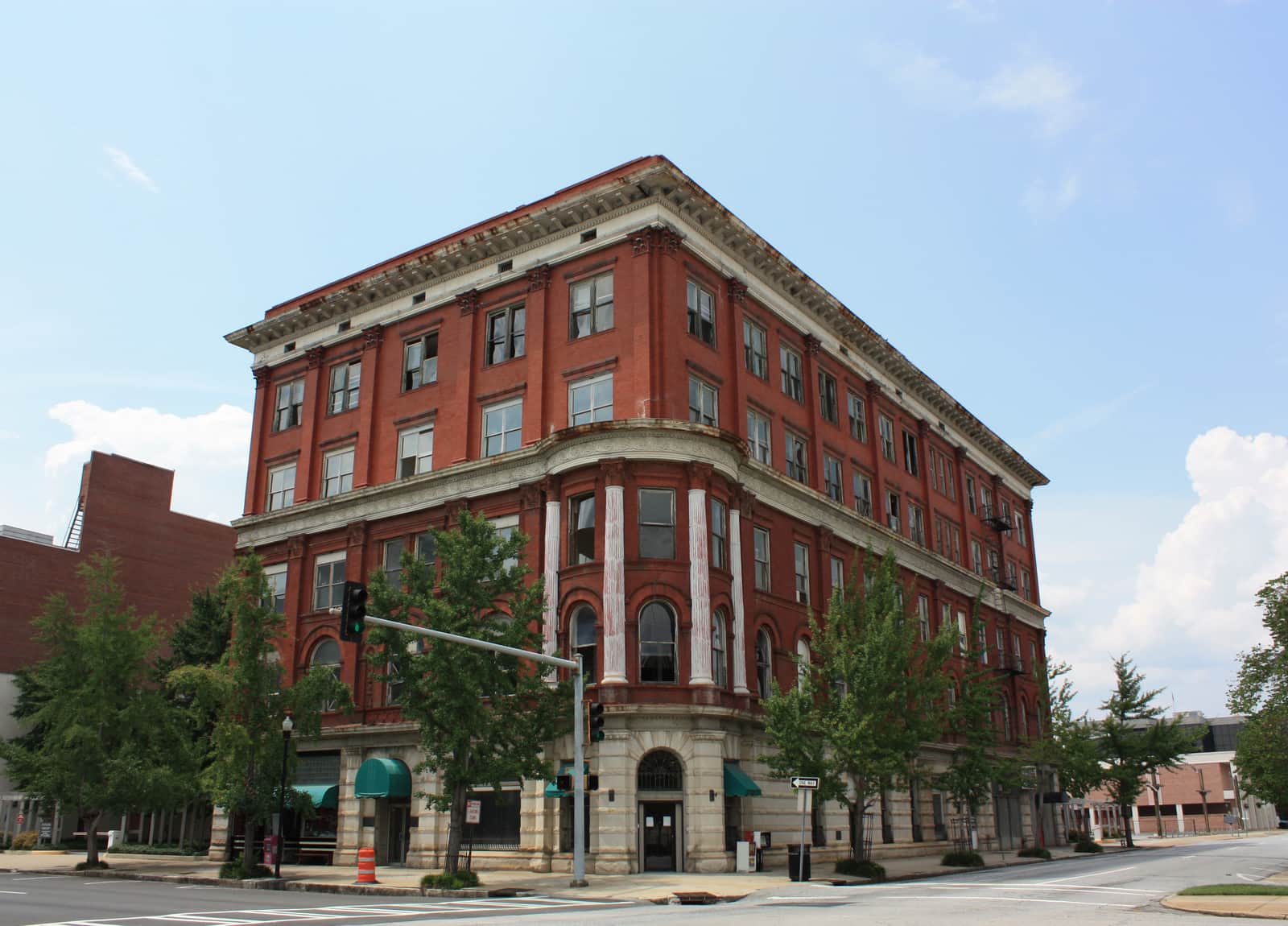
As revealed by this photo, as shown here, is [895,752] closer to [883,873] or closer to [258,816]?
[883,873]

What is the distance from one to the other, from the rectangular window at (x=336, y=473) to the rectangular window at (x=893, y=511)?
2612 cm

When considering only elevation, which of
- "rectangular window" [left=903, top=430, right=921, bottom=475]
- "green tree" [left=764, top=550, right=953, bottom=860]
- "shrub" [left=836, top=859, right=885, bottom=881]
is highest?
"rectangular window" [left=903, top=430, right=921, bottom=475]

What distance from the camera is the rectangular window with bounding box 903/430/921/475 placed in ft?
196

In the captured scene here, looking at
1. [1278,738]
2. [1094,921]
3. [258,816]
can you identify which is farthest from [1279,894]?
[258,816]

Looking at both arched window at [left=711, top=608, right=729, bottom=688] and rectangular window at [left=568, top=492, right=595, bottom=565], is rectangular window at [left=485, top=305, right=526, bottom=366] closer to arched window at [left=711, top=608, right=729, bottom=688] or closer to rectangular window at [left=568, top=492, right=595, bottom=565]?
rectangular window at [left=568, top=492, right=595, bottom=565]

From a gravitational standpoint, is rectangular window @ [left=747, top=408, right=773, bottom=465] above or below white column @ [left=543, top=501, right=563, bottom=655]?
above

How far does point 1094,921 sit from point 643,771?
1869 cm

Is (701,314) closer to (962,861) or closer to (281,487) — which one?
(281,487)

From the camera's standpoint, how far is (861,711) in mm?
36125

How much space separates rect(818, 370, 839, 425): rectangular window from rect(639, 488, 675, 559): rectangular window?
14648mm

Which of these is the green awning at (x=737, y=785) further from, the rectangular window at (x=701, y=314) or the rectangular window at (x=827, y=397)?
the rectangular window at (x=827, y=397)

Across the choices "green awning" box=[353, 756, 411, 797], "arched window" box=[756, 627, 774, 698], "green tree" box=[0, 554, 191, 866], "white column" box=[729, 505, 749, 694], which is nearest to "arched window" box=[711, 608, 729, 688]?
"white column" box=[729, 505, 749, 694]

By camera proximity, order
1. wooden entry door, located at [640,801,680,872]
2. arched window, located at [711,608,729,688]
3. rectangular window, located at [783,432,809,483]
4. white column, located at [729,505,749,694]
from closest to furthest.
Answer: wooden entry door, located at [640,801,680,872]
arched window, located at [711,608,729,688]
white column, located at [729,505,749,694]
rectangular window, located at [783,432,809,483]

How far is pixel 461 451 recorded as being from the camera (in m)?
44.5
